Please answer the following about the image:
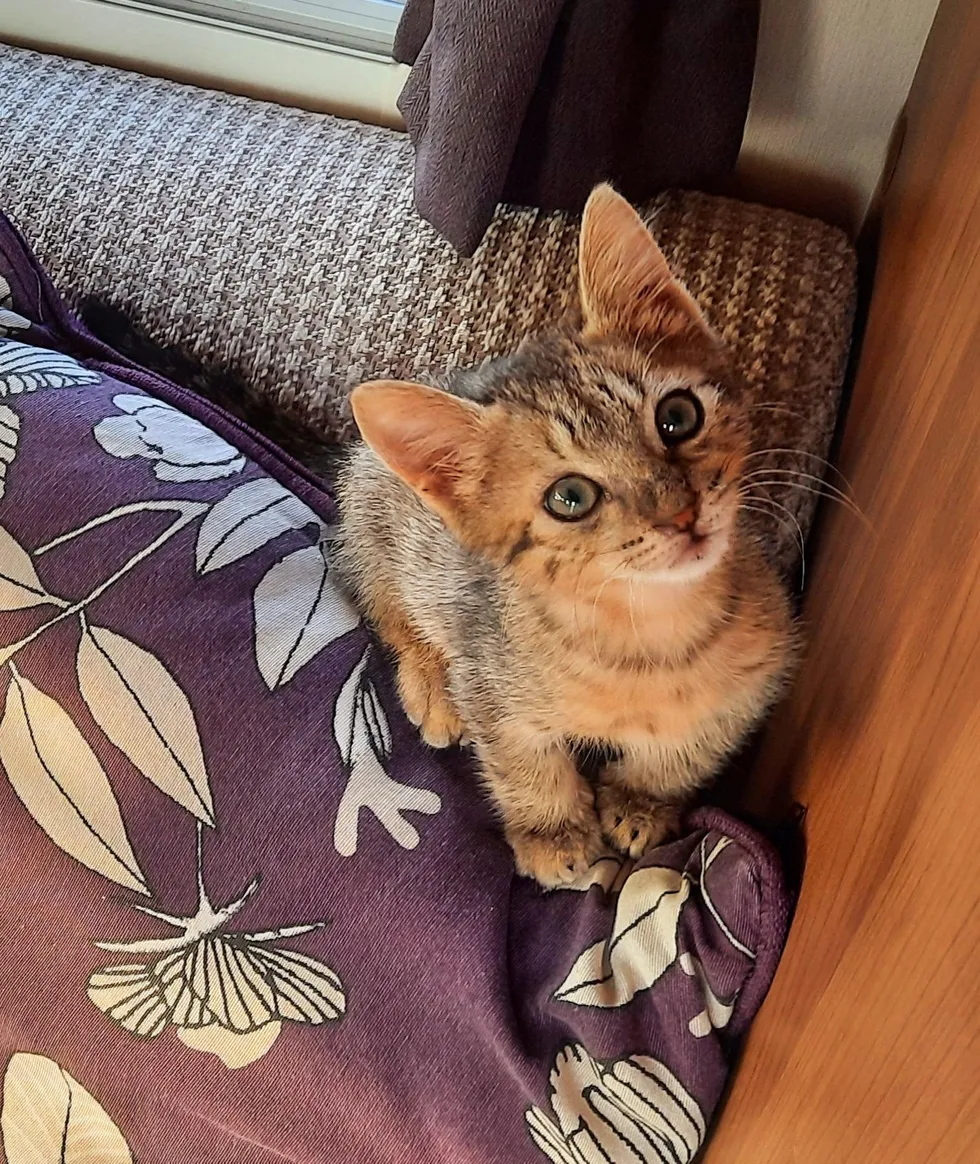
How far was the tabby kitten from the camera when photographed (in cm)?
79

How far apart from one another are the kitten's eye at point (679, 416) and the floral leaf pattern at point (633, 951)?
0.40 m

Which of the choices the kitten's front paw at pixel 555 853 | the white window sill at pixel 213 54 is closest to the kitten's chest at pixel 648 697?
the kitten's front paw at pixel 555 853

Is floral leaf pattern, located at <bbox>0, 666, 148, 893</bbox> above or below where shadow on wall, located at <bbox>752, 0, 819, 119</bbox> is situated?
below

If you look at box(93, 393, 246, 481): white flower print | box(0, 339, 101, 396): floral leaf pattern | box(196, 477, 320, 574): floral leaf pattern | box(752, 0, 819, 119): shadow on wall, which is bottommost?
box(196, 477, 320, 574): floral leaf pattern

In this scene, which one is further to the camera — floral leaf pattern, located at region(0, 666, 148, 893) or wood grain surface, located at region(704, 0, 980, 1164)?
floral leaf pattern, located at region(0, 666, 148, 893)

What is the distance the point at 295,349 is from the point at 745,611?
2.23 ft

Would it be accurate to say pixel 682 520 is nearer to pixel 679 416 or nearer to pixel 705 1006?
pixel 679 416

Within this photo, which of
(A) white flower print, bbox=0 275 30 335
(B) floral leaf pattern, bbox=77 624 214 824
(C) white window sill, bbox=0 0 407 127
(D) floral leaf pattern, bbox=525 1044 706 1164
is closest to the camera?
(D) floral leaf pattern, bbox=525 1044 706 1164

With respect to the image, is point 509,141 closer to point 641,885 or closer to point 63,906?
point 641,885

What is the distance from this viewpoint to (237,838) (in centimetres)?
98

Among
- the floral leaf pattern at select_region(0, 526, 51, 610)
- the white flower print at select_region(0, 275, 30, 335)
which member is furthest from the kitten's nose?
the white flower print at select_region(0, 275, 30, 335)

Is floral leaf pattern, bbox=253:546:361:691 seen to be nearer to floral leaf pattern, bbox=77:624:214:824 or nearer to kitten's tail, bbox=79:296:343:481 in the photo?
floral leaf pattern, bbox=77:624:214:824

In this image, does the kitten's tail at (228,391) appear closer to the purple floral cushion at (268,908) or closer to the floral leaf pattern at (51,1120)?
the purple floral cushion at (268,908)

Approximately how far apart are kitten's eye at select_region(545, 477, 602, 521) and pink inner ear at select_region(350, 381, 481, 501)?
0.08m
